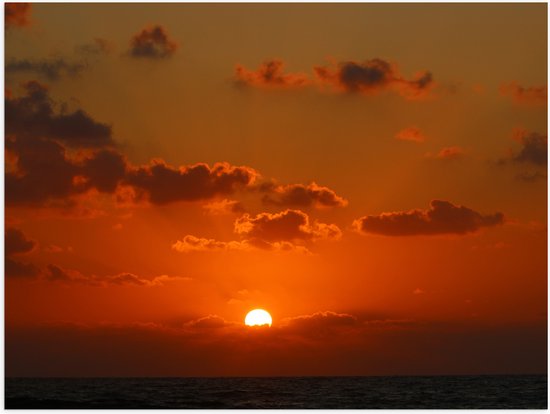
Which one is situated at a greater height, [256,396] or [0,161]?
[0,161]

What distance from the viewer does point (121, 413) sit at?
80.6m

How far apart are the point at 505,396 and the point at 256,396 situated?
3988cm

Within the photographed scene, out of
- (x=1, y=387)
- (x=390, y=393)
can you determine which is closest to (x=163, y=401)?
(x=390, y=393)

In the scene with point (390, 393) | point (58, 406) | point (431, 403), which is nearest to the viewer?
point (58, 406)

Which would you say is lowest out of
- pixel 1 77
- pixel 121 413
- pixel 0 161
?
pixel 121 413

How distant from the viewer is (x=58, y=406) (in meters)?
115

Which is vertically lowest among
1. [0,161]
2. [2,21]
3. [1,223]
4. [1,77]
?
[1,223]

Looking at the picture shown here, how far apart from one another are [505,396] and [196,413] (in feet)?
271

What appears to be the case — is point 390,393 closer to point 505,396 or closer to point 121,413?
point 505,396

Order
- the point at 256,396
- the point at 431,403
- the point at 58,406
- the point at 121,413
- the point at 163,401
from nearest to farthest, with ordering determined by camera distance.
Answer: the point at 121,413 → the point at 58,406 → the point at 431,403 → the point at 163,401 → the point at 256,396

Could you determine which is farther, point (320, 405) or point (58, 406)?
point (320, 405)

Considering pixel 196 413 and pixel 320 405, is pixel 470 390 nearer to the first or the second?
pixel 320 405

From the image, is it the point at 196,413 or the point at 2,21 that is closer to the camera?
the point at 2,21

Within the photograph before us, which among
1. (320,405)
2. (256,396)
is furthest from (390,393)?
(320,405)
